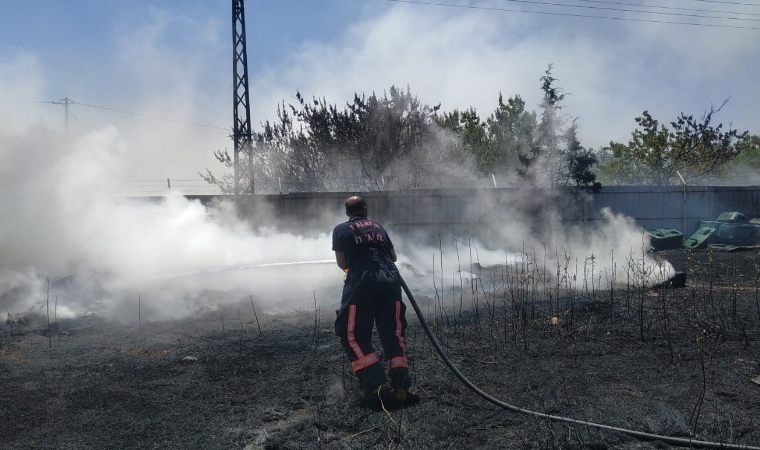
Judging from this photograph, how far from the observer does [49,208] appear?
1195 cm

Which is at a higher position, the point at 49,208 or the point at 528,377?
the point at 49,208

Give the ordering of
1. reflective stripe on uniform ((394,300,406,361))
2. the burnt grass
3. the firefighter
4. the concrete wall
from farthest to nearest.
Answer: the concrete wall, reflective stripe on uniform ((394,300,406,361)), the firefighter, the burnt grass

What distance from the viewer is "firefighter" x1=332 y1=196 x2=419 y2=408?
4.52 metres

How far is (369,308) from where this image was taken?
188 inches

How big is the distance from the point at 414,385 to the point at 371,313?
31.7 inches

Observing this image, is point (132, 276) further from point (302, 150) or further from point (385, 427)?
point (302, 150)

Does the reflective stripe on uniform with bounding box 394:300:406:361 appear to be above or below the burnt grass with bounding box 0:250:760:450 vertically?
above

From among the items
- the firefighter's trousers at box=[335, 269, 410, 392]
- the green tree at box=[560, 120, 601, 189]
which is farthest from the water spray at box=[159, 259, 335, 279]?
the green tree at box=[560, 120, 601, 189]

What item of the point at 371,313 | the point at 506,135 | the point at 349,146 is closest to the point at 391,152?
the point at 349,146

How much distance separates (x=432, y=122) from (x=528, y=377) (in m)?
20.5

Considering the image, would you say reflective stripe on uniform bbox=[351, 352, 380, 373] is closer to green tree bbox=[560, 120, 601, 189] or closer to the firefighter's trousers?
the firefighter's trousers

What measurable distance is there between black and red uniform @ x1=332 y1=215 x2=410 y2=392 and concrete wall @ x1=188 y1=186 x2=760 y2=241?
1227cm

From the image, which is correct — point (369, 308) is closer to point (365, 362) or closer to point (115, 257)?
point (365, 362)

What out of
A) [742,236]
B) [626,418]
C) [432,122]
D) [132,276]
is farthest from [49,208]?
[742,236]
